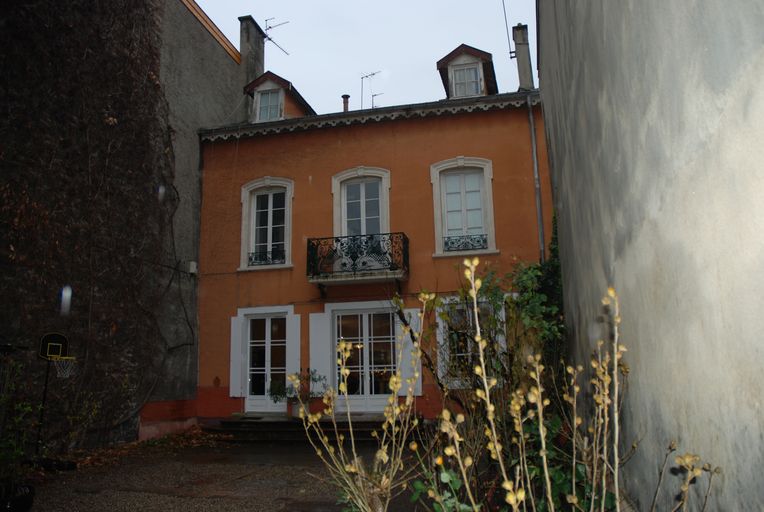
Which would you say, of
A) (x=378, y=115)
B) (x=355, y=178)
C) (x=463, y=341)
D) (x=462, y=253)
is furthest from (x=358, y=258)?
(x=463, y=341)

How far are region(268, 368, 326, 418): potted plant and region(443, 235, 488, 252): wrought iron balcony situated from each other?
361 centimetres

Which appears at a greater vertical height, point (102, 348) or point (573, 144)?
point (573, 144)

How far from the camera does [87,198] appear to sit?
9.23m

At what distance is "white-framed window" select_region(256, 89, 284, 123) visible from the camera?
14031 mm

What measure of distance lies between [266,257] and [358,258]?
2.19 meters

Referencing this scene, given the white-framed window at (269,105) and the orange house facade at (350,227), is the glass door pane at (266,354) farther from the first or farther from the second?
the white-framed window at (269,105)

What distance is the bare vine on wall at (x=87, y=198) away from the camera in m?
8.14

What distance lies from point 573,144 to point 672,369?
2829 mm

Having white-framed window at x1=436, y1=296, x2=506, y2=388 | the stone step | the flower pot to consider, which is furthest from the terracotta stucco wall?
the flower pot

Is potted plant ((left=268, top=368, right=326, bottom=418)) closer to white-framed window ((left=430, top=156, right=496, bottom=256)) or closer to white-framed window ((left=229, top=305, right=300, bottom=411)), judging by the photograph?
white-framed window ((left=229, top=305, right=300, bottom=411))

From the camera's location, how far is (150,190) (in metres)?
10.8

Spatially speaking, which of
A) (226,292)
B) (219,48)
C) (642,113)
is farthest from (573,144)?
(219,48)

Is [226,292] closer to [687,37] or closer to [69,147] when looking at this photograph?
[69,147]

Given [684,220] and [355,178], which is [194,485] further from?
[355,178]
